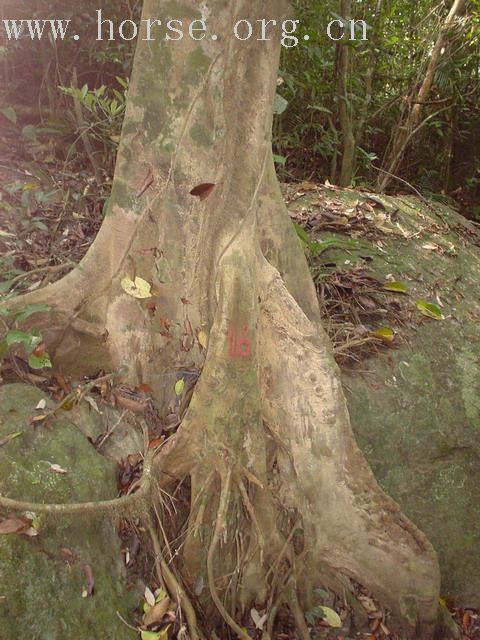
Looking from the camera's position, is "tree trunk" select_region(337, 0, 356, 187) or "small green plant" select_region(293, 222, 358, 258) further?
"tree trunk" select_region(337, 0, 356, 187)

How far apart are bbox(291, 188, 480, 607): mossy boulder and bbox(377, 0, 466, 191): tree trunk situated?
8.89ft

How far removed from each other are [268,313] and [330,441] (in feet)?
2.22

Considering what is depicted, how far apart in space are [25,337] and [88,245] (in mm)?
1594

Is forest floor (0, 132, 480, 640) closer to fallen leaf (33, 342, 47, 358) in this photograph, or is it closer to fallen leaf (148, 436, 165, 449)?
fallen leaf (33, 342, 47, 358)

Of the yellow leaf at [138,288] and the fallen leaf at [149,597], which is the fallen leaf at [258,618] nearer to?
the fallen leaf at [149,597]

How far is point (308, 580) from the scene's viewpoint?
294cm

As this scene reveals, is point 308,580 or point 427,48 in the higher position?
point 427,48

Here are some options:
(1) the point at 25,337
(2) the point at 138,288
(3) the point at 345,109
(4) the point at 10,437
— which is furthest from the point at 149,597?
(3) the point at 345,109

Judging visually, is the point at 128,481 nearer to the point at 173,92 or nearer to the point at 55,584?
the point at 55,584

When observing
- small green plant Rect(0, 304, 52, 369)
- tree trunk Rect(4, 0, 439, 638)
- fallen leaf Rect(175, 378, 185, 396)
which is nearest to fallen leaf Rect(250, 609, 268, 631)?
tree trunk Rect(4, 0, 439, 638)

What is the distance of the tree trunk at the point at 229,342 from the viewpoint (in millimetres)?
2609

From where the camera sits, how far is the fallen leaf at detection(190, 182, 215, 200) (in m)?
2.68


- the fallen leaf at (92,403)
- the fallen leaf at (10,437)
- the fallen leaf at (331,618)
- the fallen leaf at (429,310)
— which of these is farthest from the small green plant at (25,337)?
the fallen leaf at (429,310)

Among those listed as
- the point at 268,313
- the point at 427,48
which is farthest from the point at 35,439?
the point at 427,48
